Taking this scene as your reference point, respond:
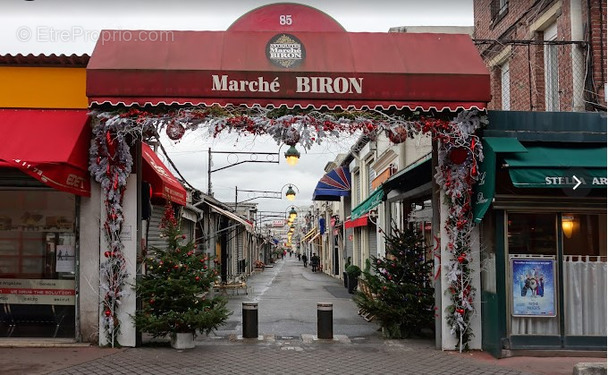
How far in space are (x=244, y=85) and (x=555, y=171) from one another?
503 cm

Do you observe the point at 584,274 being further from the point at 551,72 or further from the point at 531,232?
the point at 551,72

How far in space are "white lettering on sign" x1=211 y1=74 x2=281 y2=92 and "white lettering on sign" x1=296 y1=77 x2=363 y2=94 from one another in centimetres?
39

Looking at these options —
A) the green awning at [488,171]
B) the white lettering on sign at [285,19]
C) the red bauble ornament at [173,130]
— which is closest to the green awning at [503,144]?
the green awning at [488,171]

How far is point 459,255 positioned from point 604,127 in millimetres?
3340

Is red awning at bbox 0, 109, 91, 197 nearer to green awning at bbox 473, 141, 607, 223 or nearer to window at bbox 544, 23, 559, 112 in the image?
green awning at bbox 473, 141, 607, 223

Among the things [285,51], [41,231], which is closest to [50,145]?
[41,231]

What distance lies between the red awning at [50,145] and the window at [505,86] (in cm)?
1041

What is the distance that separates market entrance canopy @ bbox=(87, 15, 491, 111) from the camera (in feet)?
29.8

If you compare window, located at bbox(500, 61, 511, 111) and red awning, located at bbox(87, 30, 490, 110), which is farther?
window, located at bbox(500, 61, 511, 111)

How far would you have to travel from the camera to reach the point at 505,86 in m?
15.5

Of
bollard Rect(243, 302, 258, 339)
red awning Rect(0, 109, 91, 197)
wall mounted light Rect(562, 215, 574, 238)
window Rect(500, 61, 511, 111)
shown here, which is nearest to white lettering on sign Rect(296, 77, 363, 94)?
red awning Rect(0, 109, 91, 197)

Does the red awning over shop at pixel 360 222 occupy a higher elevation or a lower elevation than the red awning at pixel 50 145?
lower

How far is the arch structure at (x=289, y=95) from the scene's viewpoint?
29.7 ft

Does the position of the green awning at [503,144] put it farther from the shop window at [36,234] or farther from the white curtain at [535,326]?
the shop window at [36,234]
